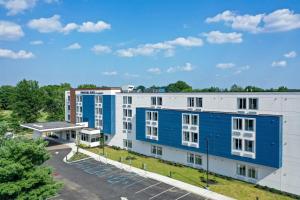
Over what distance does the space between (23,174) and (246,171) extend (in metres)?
29.7

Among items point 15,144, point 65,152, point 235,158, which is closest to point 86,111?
point 65,152

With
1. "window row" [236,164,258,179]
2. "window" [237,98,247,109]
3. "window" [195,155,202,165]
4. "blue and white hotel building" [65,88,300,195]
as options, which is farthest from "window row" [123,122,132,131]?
"window" [237,98,247,109]

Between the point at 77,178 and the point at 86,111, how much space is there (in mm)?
28606

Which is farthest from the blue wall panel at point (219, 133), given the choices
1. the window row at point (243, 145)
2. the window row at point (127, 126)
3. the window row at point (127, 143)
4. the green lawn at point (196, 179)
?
the window row at point (127, 143)

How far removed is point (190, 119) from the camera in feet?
150

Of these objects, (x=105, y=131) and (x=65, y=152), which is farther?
(x=105, y=131)

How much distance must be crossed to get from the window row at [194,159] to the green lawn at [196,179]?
143cm

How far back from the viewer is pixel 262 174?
37.9 m

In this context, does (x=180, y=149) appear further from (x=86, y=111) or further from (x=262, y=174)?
Result: (x=86, y=111)

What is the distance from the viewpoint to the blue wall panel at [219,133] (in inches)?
1398

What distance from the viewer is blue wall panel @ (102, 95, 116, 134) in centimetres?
6206

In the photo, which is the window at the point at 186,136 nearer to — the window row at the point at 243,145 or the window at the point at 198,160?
the window at the point at 198,160

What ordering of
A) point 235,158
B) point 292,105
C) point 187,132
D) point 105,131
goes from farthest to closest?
1. point 105,131
2. point 187,132
3. point 235,158
4. point 292,105

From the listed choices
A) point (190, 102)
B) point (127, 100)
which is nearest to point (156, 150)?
point (190, 102)
